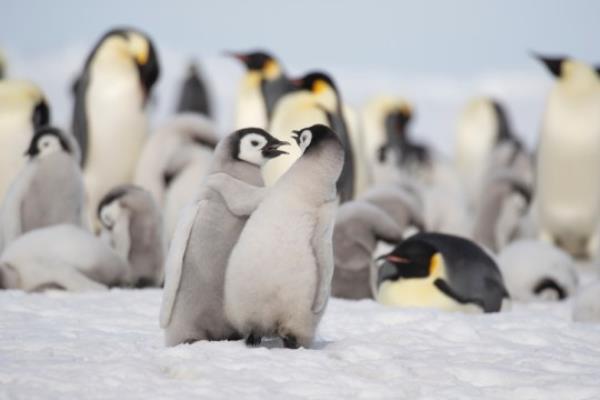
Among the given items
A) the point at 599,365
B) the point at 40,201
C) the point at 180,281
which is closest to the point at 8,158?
the point at 40,201

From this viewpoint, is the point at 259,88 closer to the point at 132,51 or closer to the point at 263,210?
the point at 132,51

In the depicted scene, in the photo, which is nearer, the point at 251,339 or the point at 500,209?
the point at 251,339

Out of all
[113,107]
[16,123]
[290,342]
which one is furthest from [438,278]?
[113,107]

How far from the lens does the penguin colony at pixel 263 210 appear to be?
12.9ft

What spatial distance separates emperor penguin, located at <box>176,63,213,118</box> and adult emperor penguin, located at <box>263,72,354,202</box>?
44.2 ft

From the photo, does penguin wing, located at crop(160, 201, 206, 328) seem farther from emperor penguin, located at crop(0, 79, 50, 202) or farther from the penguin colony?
emperor penguin, located at crop(0, 79, 50, 202)

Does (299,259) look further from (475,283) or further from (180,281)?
(475,283)

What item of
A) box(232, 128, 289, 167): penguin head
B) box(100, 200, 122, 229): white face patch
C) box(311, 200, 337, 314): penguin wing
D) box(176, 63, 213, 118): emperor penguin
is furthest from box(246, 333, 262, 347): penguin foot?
box(176, 63, 213, 118): emperor penguin

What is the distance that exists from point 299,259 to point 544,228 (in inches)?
327

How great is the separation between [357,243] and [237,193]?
2.71m

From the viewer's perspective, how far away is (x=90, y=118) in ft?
33.0

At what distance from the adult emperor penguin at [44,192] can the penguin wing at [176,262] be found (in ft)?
10.2

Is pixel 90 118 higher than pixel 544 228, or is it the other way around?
pixel 90 118

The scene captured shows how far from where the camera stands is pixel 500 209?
32.2 ft
